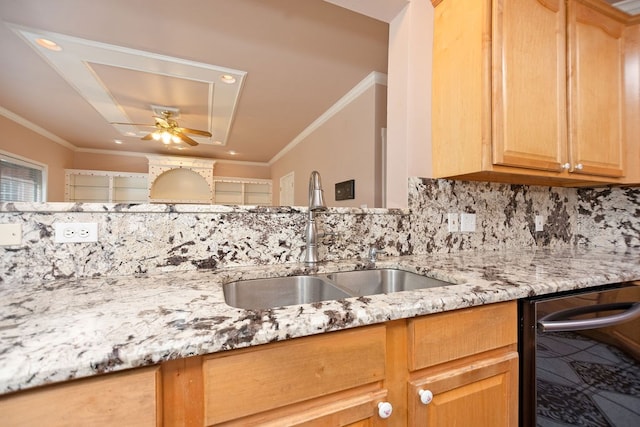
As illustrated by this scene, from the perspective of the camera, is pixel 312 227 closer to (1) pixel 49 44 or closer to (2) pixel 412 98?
(2) pixel 412 98

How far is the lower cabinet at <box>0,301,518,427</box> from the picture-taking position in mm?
422

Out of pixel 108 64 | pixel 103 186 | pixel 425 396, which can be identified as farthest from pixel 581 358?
pixel 103 186

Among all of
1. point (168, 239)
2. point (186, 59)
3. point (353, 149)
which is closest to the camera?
point (168, 239)

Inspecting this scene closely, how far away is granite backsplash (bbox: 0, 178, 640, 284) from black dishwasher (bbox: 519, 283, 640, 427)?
2.00ft

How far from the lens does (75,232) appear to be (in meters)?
0.89

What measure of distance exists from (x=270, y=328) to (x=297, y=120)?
146 inches

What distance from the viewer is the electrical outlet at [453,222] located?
4.69 feet

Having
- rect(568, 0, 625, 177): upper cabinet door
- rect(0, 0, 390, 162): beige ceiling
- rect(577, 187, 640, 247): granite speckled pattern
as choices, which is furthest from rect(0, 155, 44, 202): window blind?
rect(577, 187, 640, 247): granite speckled pattern

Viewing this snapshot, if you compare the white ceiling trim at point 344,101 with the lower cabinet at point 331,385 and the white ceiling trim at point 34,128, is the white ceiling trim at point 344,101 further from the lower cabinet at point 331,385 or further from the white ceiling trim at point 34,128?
the white ceiling trim at point 34,128

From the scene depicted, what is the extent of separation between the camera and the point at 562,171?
1.30m

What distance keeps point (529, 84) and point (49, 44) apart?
3364 mm

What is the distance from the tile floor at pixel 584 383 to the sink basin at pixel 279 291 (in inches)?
25.1

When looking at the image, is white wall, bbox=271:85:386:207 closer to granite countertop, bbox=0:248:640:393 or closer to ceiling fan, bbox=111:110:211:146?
ceiling fan, bbox=111:110:211:146

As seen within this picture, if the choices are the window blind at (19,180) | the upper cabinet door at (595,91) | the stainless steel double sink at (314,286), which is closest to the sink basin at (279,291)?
the stainless steel double sink at (314,286)
